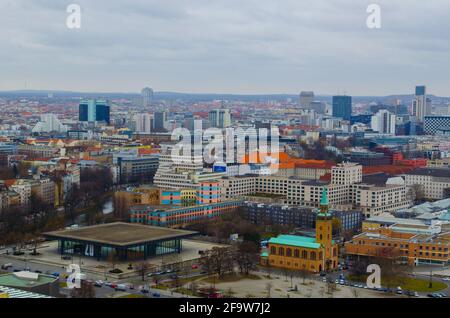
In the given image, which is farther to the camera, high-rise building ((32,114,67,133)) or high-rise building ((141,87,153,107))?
high-rise building ((141,87,153,107))

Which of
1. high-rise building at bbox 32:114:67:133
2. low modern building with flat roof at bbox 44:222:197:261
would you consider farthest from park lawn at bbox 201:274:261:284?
high-rise building at bbox 32:114:67:133

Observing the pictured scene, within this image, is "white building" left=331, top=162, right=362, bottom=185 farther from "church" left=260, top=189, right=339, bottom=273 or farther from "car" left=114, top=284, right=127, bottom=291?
"car" left=114, top=284, right=127, bottom=291

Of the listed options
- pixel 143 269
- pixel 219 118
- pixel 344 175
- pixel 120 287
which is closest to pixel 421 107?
pixel 219 118

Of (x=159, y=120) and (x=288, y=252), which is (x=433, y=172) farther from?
(x=159, y=120)
